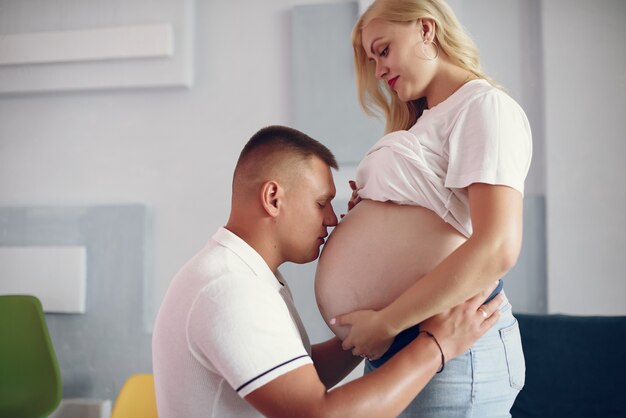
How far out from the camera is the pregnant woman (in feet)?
3.86

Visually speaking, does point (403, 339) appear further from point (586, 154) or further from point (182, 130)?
point (182, 130)

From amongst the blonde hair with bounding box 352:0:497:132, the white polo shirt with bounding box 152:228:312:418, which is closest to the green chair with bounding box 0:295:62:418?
the white polo shirt with bounding box 152:228:312:418

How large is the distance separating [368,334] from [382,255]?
0.54ft

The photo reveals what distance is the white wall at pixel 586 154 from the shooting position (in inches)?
106

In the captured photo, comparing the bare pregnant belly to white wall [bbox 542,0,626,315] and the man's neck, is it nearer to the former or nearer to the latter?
the man's neck

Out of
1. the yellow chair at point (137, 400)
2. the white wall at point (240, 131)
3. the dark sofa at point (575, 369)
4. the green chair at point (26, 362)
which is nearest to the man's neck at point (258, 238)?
the dark sofa at point (575, 369)

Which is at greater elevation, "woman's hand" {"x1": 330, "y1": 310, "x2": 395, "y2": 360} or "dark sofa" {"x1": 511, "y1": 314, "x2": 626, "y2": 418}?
"woman's hand" {"x1": 330, "y1": 310, "x2": 395, "y2": 360}

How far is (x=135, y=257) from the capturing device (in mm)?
3066

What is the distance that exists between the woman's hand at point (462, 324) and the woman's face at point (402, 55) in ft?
1.68

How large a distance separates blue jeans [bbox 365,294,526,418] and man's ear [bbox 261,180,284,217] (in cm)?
45

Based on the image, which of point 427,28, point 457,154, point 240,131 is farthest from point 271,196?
point 240,131

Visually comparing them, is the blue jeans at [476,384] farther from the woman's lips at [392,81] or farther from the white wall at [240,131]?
the white wall at [240,131]

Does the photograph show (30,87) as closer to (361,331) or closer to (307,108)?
(307,108)

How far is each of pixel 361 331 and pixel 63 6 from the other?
272 cm
